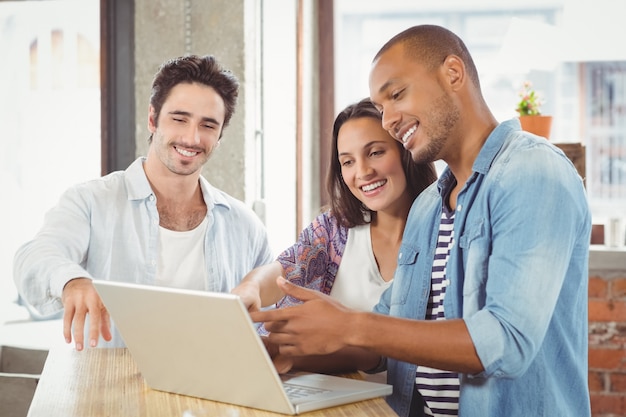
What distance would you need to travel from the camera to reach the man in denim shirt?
134cm

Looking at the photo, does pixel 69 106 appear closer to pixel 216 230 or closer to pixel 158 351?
pixel 216 230

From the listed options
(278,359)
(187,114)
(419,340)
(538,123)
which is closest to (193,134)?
(187,114)

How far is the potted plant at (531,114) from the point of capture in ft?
11.9

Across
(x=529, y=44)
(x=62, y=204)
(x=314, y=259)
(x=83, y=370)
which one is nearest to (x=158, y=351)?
(x=83, y=370)

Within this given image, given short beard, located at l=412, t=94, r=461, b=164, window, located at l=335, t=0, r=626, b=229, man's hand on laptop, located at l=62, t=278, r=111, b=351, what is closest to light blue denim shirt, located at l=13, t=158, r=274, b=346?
man's hand on laptop, located at l=62, t=278, r=111, b=351

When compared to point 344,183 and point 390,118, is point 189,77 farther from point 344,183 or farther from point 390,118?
point 390,118

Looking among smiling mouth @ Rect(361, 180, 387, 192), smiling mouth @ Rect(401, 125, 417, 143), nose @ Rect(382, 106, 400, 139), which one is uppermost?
nose @ Rect(382, 106, 400, 139)

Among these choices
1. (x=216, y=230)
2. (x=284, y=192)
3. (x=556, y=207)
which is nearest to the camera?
(x=556, y=207)

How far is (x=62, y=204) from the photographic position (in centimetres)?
229

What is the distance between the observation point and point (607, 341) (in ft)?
11.7

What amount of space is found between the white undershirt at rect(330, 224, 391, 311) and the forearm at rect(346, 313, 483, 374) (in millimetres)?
756

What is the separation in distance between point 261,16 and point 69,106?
0.88m

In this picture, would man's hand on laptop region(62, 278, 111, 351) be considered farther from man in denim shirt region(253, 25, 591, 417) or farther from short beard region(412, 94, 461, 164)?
short beard region(412, 94, 461, 164)

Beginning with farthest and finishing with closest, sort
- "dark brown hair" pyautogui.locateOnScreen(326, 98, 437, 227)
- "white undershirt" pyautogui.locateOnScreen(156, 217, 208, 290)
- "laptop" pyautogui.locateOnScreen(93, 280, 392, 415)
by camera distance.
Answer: "white undershirt" pyautogui.locateOnScreen(156, 217, 208, 290), "dark brown hair" pyautogui.locateOnScreen(326, 98, 437, 227), "laptop" pyautogui.locateOnScreen(93, 280, 392, 415)
